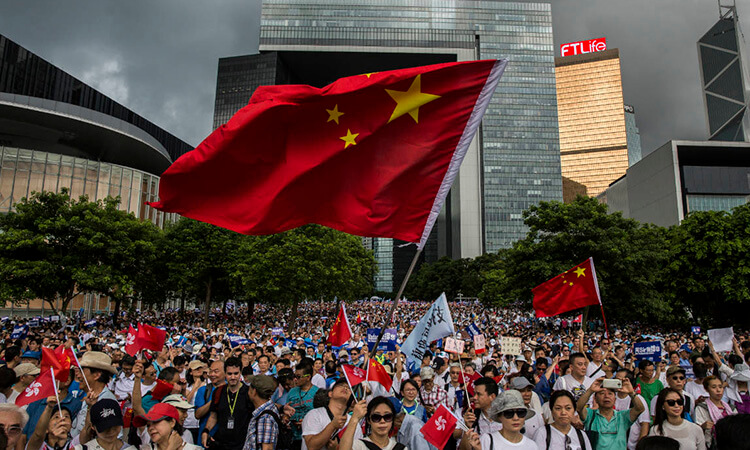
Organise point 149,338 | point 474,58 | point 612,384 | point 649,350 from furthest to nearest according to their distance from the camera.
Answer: point 474,58 < point 149,338 < point 649,350 < point 612,384

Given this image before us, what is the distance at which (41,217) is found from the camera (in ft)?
95.0

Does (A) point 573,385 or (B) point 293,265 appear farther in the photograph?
(B) point 293,265

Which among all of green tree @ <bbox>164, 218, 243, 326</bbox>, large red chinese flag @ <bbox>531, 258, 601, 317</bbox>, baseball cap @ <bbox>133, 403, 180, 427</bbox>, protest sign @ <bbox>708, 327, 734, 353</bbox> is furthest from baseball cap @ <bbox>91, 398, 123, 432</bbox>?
green tree @ <bbox>164, 218, 243, 326</bbox>

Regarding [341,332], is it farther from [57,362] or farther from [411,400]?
[57,362]

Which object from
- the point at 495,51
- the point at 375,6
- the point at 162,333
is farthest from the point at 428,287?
the point at 162,333

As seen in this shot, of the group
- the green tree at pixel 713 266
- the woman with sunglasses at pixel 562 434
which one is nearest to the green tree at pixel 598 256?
the green tree at pixel 713 266

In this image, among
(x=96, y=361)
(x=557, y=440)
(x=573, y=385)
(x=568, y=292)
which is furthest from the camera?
(x=568, y=292)

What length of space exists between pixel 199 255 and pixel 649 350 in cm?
3489

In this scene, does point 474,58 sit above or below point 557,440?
above

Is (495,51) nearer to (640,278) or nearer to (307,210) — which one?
(640,278)

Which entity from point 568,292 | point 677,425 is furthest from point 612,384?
point 568,292

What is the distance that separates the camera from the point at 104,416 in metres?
4.04

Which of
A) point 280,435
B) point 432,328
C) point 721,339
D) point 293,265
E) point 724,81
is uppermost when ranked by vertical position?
point 724,81

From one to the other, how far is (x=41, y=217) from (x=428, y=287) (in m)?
89.2
